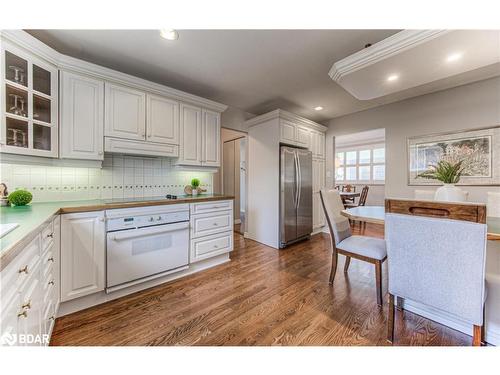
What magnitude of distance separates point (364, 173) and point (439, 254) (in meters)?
6.50

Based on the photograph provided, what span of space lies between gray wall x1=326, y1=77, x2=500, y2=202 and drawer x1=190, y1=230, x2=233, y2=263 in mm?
3024

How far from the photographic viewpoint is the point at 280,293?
1970 millimetres

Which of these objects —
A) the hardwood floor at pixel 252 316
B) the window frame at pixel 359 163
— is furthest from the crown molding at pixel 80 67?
the window frame at pixel 359 163

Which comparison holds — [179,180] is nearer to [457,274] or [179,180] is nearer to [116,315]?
[116,315]

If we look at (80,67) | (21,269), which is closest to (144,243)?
(21,269)

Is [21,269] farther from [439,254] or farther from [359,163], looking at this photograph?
[359,163]

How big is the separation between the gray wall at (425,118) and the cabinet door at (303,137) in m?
0.87

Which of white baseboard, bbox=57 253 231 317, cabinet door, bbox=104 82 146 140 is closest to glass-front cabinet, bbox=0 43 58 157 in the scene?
cabinet door, bbox=104 82 146 140

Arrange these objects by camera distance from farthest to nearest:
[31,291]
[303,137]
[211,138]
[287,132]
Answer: [303,137] < [287,132] < [211,138] < [31,291]

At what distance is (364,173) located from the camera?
6.82m

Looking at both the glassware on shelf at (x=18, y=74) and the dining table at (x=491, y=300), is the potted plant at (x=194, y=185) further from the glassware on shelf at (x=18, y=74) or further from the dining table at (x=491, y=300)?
the dining table at (x=491, y=300)

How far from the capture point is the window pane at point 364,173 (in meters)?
6.73

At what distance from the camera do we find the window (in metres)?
6.46
